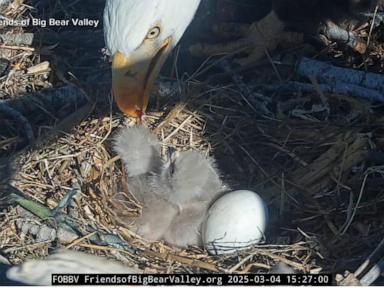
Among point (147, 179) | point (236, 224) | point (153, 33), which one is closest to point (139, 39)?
point (153, 33)

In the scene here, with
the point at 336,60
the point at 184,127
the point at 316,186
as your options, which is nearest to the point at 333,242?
the point at 316,186

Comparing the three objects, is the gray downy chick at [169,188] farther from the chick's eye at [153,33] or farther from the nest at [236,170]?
the chick's eye at [153,33]

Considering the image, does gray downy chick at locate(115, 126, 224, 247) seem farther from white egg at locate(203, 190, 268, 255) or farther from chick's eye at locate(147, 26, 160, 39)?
chick's eye at locate(147, 26, 160, 39)

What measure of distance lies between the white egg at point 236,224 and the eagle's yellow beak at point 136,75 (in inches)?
14.1

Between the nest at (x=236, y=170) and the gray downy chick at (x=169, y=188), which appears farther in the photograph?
the gray downy chick at (x=169, y=188)

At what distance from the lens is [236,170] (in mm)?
2863

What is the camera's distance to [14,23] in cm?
342

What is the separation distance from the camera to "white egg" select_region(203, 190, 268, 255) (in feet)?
8.50

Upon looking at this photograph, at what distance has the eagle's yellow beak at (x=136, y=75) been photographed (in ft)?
8.83

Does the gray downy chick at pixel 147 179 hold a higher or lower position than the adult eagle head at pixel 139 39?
lower

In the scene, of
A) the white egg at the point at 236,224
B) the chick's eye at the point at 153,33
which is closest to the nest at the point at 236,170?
the white egg at the point at 236,224

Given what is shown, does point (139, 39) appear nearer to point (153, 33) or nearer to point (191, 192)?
point (153, 33)

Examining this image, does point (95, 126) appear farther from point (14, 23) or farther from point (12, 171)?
point (14, 23)

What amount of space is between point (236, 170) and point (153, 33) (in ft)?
Result: 1.44
